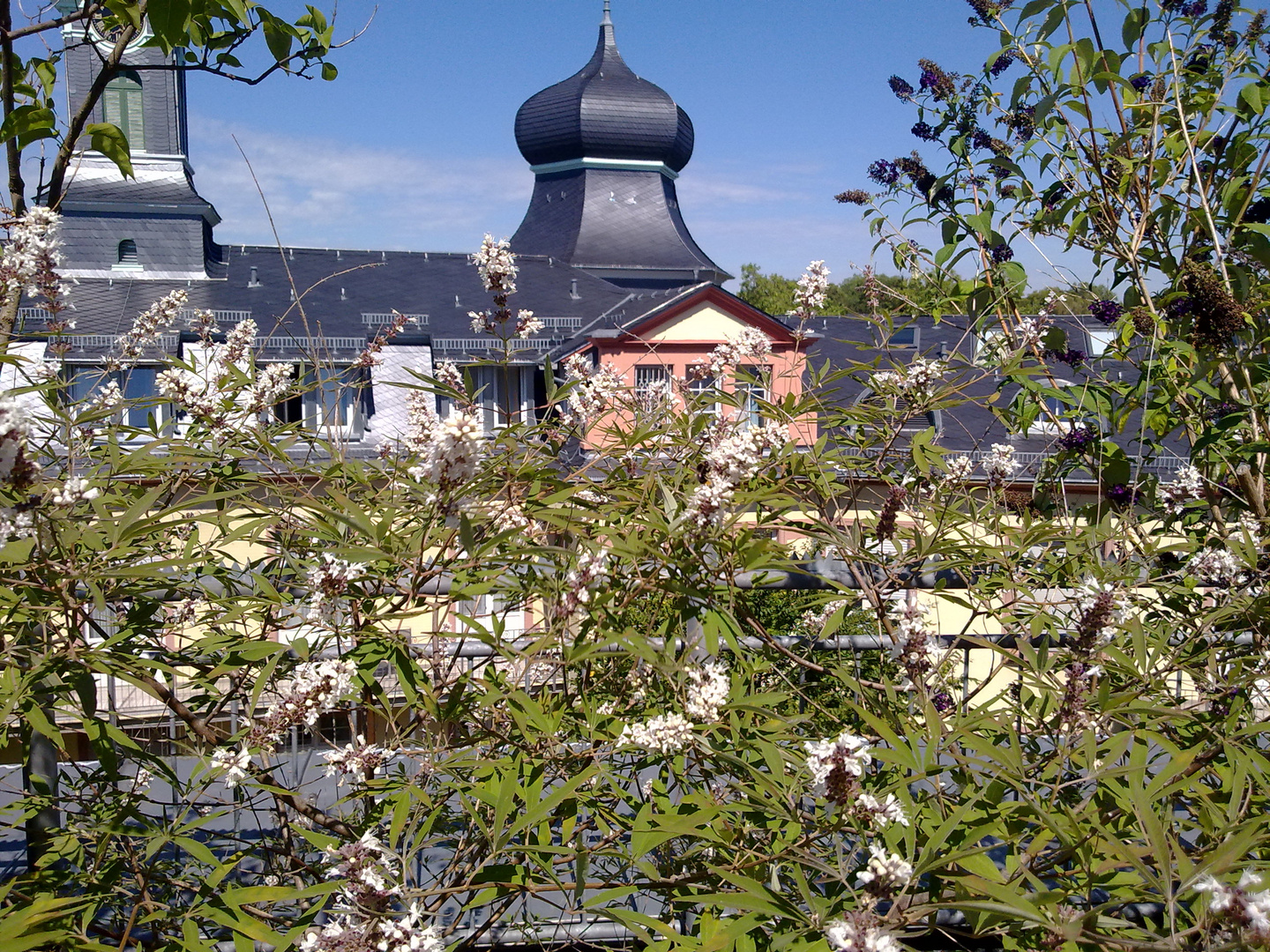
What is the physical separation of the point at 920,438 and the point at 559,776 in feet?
2.70

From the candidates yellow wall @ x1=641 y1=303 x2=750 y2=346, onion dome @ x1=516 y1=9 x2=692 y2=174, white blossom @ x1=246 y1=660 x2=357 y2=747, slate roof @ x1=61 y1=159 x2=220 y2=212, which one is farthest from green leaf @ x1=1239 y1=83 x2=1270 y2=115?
onion dome @ x1=516 y1=9 x2=692 y2=174

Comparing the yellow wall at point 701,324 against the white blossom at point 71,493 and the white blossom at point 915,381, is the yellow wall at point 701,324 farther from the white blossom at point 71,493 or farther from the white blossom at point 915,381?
the white blossom at point 71,493

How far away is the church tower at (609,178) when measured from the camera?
34531 mm

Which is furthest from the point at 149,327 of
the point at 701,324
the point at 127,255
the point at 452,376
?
the point at 127,255

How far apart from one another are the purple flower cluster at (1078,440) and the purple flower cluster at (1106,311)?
1.10 feet

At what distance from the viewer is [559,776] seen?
142 centimetres

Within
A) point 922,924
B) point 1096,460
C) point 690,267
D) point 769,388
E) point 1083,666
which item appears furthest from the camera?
point 690,267

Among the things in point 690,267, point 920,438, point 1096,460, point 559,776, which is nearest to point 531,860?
point 559,776

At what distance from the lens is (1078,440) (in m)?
2.32

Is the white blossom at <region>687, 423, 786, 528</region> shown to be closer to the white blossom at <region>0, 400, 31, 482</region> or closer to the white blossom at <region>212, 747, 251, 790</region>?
the white blossom at <region>212, 747, 251, 790</region>

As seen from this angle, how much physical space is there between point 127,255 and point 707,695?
91.4ft

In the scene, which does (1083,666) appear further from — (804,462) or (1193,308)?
(1193,308)

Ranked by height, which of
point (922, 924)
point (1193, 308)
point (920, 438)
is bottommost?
point (922, 924)

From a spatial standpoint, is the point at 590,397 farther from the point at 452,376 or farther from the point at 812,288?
the point at 812,288
